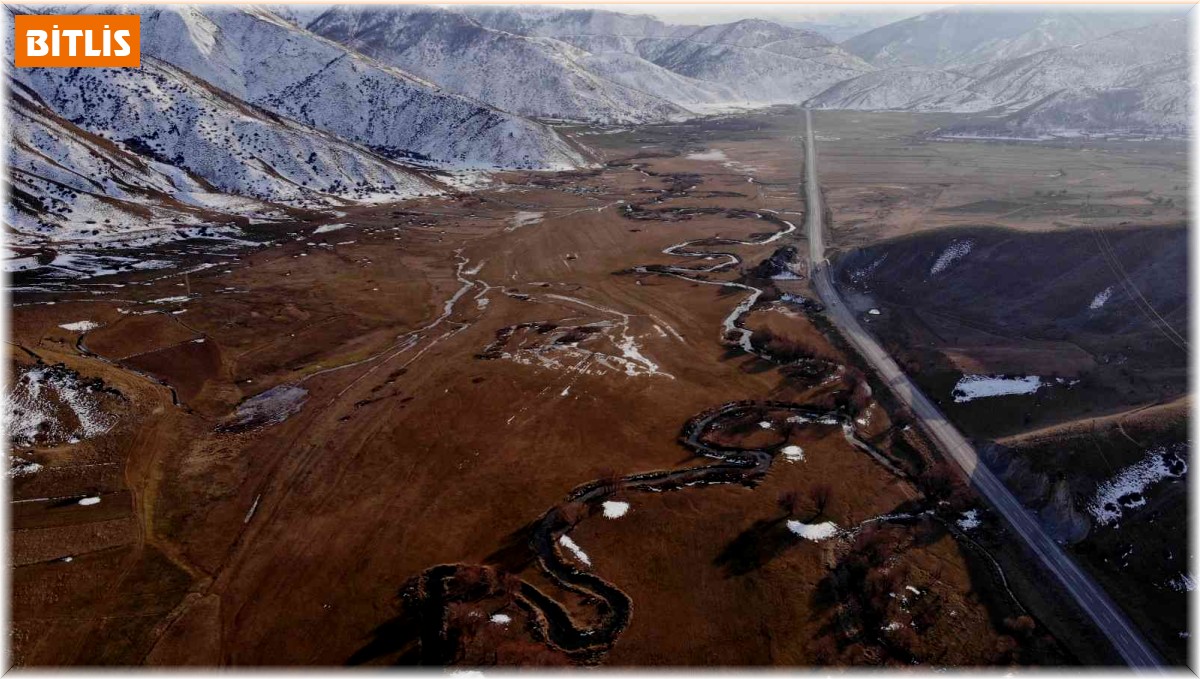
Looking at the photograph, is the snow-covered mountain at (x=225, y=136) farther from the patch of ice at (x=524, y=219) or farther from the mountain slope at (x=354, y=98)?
the patch of ice at (x=524, y=219)

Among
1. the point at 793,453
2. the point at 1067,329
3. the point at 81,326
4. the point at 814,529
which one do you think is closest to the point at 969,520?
the point at 814,529

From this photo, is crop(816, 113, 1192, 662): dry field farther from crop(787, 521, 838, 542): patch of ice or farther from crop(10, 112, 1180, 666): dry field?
crop(787, 521, 838, 542): patch of ice

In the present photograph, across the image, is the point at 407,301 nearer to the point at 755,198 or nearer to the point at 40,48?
the point at 755,198

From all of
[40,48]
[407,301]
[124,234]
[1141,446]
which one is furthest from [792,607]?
[40,48]

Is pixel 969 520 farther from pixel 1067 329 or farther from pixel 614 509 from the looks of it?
pixel 1067 329

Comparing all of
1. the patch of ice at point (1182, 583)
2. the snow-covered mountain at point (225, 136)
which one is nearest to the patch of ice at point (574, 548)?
the patch of ice at point (1182, 583)

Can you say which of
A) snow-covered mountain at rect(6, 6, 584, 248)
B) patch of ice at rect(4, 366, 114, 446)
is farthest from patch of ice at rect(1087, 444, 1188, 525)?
snow-covered mountain at rect(6, 6, 584, 248)
